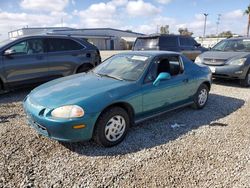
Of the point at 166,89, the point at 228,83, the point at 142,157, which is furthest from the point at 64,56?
the point at 228,83

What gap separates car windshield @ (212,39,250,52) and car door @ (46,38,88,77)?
513 centimetres

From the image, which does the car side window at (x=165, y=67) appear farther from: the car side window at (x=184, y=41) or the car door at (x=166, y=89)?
the car side window at (x=184, y=41)

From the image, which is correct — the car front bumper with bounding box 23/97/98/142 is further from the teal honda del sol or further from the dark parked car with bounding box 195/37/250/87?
the dark parked car with bounding box 195/37/250/87

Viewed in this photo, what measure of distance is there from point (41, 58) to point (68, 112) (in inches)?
154

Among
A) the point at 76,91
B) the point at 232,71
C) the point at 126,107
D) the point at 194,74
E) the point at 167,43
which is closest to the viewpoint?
the point at 76,91

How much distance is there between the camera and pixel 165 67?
4.64m

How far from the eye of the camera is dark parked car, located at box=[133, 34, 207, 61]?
33.1 feet

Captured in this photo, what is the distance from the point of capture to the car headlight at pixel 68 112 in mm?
3191

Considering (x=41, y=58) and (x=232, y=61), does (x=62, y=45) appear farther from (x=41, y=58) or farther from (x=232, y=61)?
(x=232, y=61)

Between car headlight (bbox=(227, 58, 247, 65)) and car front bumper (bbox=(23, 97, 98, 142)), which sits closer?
car front bumper (bbox=(23, 97, 98, 142))

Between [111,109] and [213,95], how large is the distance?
4.26 metres

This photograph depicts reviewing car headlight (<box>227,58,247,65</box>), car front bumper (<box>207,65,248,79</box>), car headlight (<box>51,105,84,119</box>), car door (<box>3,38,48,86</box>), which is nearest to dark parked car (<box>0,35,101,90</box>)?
car door (<box>3,38,48,86</box>)

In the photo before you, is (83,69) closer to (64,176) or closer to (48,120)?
(48,120)

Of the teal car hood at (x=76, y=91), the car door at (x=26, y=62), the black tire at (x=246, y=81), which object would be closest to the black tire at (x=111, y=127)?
the teal car hood at (x=76, y=91)
